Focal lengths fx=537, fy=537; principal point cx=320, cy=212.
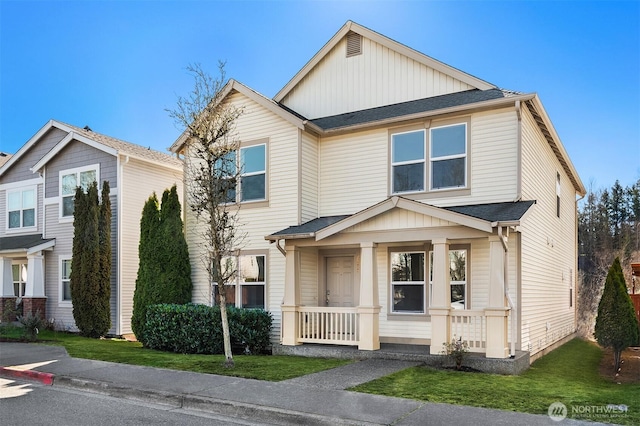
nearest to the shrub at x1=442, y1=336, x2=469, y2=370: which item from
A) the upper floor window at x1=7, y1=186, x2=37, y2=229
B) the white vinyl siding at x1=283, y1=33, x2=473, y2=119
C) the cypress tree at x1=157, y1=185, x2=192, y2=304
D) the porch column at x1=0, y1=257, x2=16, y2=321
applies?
the white vinyl siding at x1=283, y1=33, x2=473, y2=119

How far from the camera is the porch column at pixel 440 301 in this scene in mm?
11148

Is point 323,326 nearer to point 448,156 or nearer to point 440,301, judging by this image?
point 440,301

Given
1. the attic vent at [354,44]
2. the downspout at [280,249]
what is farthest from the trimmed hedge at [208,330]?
the attic vent at [354,44]

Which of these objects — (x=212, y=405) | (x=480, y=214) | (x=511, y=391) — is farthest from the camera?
(x=480, y=214)

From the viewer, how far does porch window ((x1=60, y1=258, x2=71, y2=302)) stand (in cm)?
1917

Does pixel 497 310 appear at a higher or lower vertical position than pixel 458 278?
lower

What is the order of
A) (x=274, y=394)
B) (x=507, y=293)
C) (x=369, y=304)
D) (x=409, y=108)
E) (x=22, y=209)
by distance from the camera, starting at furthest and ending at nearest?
(x=22, y=209), (x=409, y=108), (x=369, y=304), (x=507, y=293), (x=274, y=394)

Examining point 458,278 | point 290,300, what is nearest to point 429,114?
point 458,278

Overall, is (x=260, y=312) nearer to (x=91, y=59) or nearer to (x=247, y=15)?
(x=247, y=15)

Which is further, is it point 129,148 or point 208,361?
point 129,148

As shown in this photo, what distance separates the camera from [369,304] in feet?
39.8

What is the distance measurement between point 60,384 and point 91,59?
47.6 feet

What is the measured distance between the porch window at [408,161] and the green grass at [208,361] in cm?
474

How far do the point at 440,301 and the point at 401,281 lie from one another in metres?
2.25
